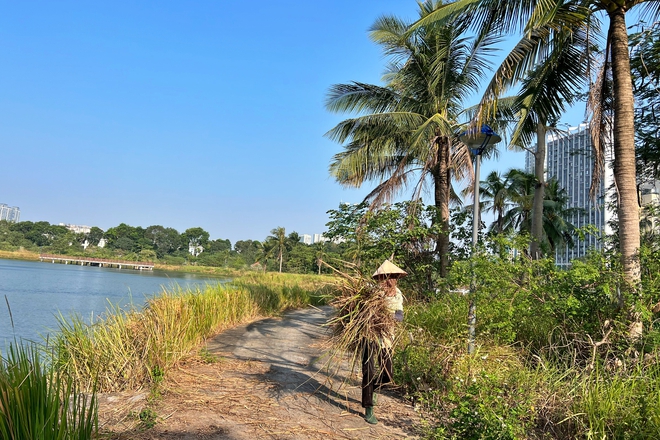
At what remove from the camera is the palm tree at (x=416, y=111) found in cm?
1143

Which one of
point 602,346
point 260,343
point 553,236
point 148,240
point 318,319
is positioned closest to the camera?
point 602,346

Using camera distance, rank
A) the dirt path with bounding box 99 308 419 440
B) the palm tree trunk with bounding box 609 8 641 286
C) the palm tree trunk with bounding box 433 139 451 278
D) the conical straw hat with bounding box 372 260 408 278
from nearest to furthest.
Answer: the dirt path with bounding box 99 308 419 440
the conical straw hat with bounding box 372 260 408 278
the palm tree trunk with bounding box 609 8 641 286
the palm tree trunk with bounding box 433 139 451 278

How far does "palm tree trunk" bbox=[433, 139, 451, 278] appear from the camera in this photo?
1126 centimetres

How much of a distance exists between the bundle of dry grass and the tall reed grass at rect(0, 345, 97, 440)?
247cm

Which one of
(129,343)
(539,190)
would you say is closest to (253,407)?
(129,343)

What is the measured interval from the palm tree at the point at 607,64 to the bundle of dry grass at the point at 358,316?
3.07 meters

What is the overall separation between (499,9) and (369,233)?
6.02 meters

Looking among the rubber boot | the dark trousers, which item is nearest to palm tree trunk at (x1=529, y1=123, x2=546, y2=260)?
the dark trousers

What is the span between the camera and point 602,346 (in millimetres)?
5262

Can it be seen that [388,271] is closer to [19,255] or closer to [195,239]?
[19,255]

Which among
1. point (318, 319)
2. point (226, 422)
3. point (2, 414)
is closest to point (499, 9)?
point (226, 422)

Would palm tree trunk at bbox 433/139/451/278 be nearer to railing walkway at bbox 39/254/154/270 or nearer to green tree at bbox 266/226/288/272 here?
green tree at bbox 266/226/288/272

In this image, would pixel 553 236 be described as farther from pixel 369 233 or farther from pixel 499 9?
pixel 499 9

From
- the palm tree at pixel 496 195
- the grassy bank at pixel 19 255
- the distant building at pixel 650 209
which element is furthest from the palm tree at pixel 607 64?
the grassy bank at pixel 19 255
